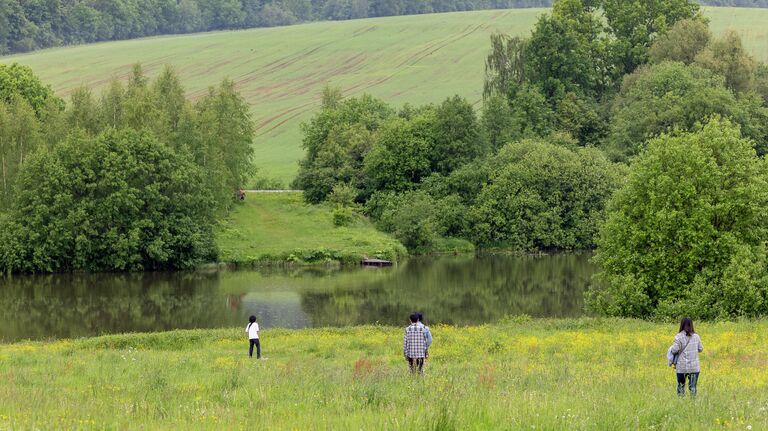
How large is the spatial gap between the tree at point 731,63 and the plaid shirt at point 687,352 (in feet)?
304

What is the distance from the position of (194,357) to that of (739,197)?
86.0 feet

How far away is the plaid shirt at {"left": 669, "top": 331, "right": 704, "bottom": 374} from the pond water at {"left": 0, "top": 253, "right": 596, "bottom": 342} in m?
32.2

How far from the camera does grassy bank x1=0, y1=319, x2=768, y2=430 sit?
508 inches

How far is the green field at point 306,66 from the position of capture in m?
160

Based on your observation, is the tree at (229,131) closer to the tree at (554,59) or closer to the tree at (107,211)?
the tree at (107,211)

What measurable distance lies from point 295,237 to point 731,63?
5279cm

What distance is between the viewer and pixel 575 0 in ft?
395

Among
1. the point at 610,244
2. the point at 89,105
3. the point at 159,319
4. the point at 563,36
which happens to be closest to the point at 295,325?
the point at 159,319

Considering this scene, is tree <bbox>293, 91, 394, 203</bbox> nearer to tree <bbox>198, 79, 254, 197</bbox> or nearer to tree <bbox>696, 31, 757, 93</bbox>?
tree <bbox>198, 79, 254, 197</bbox>

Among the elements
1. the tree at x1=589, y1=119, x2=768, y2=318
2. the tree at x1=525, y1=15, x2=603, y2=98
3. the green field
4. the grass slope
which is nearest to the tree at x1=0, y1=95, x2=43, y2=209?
the grass slope

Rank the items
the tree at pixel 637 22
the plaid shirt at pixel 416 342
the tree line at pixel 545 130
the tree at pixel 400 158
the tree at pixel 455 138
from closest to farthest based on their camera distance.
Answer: the plaid shirt at pixel 416 342
the tree line at pixel 545 130
the tree at pixel 455 138
the tree at pixel 400 158
the tree at pixel 637 22

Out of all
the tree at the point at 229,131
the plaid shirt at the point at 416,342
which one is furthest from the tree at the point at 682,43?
the plaid shirt at the point at 416,342

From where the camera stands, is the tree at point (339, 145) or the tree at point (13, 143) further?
the tree at point (339, 145)

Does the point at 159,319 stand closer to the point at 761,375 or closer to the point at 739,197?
the point at 739,197
